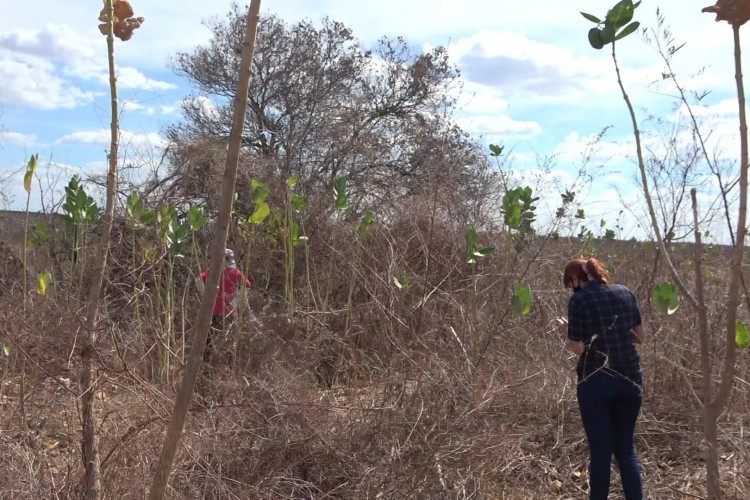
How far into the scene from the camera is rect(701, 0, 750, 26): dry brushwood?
2.16 meters

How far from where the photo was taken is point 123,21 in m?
3.02

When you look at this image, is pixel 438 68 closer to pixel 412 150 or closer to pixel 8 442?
pixel 412 150

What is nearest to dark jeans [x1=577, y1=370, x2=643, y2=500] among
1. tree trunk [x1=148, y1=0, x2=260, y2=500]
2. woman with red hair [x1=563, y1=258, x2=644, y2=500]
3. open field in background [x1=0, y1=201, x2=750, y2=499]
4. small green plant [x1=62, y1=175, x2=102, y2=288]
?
woman with red hair [x1=563, y1=258, x2=644, y2=500]

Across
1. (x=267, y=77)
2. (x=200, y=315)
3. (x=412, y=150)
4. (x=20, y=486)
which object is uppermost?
(x=267, y=77)

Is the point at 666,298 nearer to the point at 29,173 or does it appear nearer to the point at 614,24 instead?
the point at 614,24

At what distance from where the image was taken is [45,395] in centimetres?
462

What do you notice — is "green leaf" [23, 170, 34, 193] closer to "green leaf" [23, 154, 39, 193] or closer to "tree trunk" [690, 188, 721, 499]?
"green leaf" [23, 154, 39, 193]

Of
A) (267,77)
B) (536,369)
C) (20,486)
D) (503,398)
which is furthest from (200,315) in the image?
(267,77)

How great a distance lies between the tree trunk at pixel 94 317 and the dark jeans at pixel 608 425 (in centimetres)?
243

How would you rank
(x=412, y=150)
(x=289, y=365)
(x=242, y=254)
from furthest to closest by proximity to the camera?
(x=412, y=150), (x=242, y=254), (x=289, y=365)

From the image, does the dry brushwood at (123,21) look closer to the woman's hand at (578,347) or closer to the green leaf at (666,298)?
the green leaf at (666,298)

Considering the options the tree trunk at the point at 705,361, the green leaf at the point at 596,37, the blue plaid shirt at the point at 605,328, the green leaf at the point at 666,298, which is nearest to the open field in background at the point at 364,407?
the blue plaid shirt at the point at 605,328

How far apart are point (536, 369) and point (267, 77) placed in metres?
9.17

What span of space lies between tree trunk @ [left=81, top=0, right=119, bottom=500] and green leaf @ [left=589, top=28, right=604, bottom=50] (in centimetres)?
177
